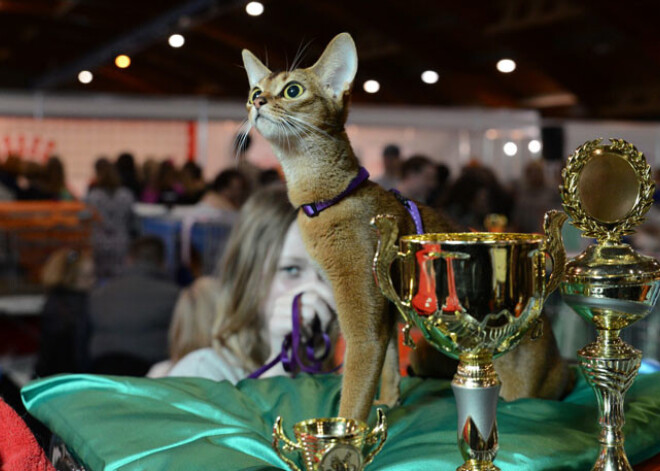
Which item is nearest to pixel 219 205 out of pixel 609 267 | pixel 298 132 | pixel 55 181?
pixel 55 181

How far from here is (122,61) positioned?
1.92 m

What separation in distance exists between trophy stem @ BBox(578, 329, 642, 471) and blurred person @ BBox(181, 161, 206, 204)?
13.9 feet

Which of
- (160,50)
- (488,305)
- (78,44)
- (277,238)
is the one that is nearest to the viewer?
(488,305)

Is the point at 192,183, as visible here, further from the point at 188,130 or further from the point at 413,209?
the point at 413,209

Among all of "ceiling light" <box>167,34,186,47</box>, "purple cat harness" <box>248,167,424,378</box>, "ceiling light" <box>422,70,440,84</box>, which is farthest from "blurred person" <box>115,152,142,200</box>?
"purple cat harness" <box>248,167,424,378</box>

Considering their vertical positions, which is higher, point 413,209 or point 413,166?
point 413,166

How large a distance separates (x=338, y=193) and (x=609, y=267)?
267 mm

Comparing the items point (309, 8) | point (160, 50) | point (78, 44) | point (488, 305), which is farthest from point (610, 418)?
point (78, 44)

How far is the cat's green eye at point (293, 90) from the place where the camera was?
788mm

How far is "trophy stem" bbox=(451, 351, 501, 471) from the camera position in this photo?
2.11 feet

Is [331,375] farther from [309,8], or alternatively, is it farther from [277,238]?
[309,8]

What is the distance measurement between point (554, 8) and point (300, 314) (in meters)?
6.76

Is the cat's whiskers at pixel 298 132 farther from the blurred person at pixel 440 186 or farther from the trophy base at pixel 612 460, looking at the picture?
the blurred person at pixel 440 186

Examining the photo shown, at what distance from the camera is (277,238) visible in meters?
1.56
